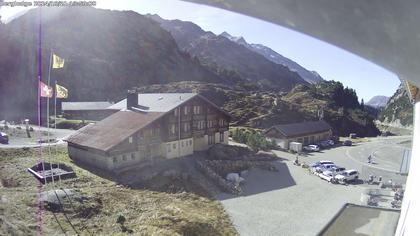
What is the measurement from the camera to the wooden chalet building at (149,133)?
27734 millimetres

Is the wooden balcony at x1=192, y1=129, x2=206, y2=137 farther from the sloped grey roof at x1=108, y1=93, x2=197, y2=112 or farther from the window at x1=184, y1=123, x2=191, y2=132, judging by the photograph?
the sloped grey roof at x1=108, y1=93, x2=197, y2=112

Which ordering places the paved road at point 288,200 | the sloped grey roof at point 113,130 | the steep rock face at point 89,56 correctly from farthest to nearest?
1. the steep rock face at point 89,56
2. the sloped grey roof at point 113,130
3. the paved road at point 288,200

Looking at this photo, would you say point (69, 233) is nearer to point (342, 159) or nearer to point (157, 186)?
point (157, 186)

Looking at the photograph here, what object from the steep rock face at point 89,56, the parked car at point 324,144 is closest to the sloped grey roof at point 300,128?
the parked car at point 324,144

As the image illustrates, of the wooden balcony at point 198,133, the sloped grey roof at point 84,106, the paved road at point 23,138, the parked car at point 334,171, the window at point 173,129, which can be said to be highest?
the sloped grey roof at point 84,106

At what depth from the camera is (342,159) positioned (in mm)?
42000

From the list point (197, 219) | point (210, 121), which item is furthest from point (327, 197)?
point (210, 121)

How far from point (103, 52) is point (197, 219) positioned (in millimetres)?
91258

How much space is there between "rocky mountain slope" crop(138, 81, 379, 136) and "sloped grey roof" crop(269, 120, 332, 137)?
1310cm

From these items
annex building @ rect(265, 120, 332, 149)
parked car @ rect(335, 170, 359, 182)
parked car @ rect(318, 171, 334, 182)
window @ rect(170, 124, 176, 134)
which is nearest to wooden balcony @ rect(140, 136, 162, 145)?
window @ rect(170, 124, 176, 134)

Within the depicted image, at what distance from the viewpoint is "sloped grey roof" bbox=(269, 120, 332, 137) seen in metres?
46.3

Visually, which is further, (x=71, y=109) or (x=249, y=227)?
(x=71, y=109)

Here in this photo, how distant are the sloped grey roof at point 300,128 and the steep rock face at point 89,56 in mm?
49264

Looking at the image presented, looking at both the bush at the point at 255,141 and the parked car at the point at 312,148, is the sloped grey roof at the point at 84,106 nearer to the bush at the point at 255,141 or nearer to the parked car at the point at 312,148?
the bush at the point at 255,141
